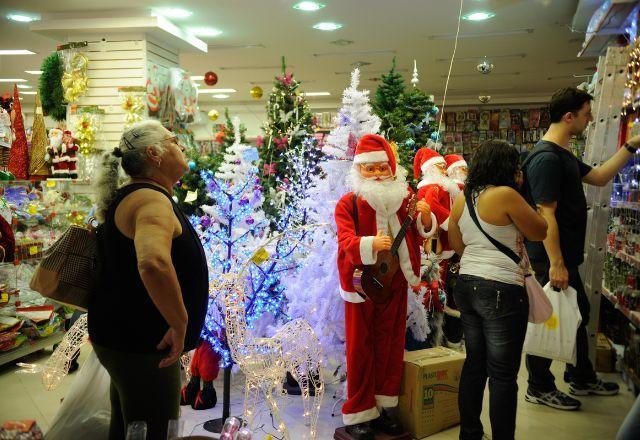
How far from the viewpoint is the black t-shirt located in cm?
316

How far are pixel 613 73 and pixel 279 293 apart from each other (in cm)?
282

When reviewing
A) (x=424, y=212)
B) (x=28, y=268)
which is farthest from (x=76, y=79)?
(x=424, y=212)

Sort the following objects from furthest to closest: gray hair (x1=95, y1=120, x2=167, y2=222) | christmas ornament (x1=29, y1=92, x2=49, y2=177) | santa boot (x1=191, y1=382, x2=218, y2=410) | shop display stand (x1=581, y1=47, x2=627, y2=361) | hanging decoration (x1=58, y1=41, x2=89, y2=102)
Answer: hanging decoration (x1=58, y1=41, x2=89, y2=102) < christmas ornament (x1=29, y1=92, x2=49, y2=177) < shop display stand (x1=581, y1=47, x2=627, y2=361) < santa boot (x1=191, y1=382, x2=218, y2=410) < gray hair (x1=95, y1=120, x2=167, y2=222)

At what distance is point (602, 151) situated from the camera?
4.07 meters

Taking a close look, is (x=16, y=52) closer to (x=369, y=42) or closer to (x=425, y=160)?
(x=369, y=42)

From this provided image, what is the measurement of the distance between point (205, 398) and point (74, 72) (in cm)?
438

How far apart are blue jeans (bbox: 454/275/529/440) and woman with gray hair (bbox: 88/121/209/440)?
131 centimetres

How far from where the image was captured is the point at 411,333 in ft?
12.1

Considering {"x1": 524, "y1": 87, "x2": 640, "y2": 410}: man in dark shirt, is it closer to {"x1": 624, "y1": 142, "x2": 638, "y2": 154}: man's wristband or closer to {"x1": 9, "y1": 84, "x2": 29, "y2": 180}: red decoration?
{"x1": 624, "y1": 142, "x2": 638, "y2": 154}: man's wristband

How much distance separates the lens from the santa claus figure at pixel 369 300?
117 inches

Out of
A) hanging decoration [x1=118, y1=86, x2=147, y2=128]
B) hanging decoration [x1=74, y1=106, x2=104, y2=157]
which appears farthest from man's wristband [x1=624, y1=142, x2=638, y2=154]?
hanging decoration [x1=74, y1=106, x2=104, y2=157]

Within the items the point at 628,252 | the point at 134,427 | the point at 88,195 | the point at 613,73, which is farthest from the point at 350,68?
the point at 134,427

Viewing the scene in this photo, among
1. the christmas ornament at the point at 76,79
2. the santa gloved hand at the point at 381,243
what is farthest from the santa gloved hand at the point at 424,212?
the christmas ornament at the point at 76,79

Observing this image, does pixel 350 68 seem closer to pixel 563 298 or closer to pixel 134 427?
pixel 563 298
